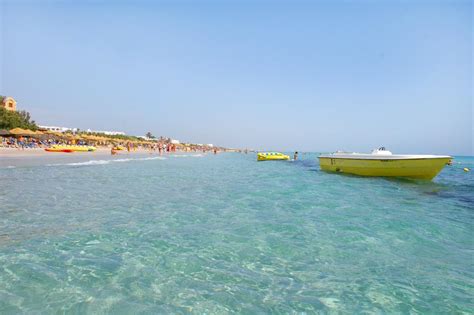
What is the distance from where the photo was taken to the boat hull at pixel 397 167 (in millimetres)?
20078

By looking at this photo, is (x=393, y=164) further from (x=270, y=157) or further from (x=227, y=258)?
(x=270, y=157)

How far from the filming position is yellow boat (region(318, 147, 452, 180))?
20.0m

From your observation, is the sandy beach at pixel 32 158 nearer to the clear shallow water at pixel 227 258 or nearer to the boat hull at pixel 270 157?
the clear shallow water at pixel 227 258

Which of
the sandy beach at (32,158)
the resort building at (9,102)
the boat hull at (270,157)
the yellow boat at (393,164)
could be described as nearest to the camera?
the yellow boat at (393,164)

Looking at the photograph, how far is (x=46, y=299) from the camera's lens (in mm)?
3709

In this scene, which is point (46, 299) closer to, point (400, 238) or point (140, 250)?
point (140, 250)

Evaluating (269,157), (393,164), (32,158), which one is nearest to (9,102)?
(32,158)

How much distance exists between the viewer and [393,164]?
70.1 ft

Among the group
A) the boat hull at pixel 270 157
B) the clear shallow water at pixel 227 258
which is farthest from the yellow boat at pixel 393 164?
the boat hull at pixel 270 157

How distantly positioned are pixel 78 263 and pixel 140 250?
109 centimetres

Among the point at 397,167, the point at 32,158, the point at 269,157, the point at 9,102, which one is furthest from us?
the point at 9,102

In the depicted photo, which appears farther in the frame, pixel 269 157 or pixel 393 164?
pixel 269 157

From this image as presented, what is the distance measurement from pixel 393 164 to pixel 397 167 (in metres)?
0.35

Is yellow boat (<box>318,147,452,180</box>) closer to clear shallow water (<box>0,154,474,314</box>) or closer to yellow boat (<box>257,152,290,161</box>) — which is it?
clear shallow water (<box>0,154,474,314</box>)
